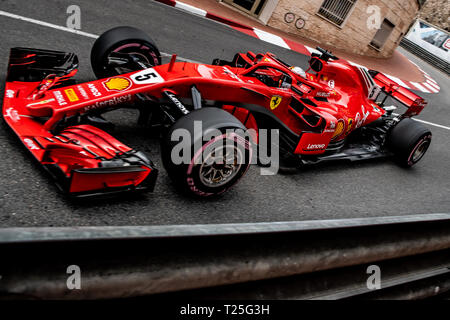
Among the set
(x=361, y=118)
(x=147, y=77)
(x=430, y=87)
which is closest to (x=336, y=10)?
(x=430, y=87)

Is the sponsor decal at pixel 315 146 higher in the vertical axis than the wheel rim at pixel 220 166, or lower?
higher

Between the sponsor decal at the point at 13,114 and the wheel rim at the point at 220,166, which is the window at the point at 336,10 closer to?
the wheel rim at the point at 220,166

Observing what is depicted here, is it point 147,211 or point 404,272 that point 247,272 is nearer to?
point 147,211

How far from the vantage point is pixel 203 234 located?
5.02 feet

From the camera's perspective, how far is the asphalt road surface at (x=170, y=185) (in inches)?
87.5

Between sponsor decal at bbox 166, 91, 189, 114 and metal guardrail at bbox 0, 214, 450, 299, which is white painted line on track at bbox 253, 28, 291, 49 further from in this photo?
metal guardrail at bbox 0, 214, 450, 299

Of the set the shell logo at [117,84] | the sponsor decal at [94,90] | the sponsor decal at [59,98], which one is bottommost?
the sponsor decal at [59,98]

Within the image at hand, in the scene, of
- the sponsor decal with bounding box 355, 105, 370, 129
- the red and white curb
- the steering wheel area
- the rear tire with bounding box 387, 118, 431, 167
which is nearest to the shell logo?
the steering wheel area

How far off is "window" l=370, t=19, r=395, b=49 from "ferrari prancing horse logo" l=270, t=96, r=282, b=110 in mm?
12326

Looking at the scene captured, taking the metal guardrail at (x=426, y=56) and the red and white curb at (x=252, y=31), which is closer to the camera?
the red and white curb at (x=252, y=31)

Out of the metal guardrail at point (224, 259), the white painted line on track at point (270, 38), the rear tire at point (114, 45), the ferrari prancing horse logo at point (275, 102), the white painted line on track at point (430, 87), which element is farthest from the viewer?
the white painted line on track at point (430, 87)

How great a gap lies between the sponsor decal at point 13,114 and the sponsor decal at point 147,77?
860 millimetres

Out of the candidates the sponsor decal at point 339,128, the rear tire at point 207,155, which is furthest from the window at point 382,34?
the rear tire at point 207,155

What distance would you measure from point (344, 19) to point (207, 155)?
11459mm
